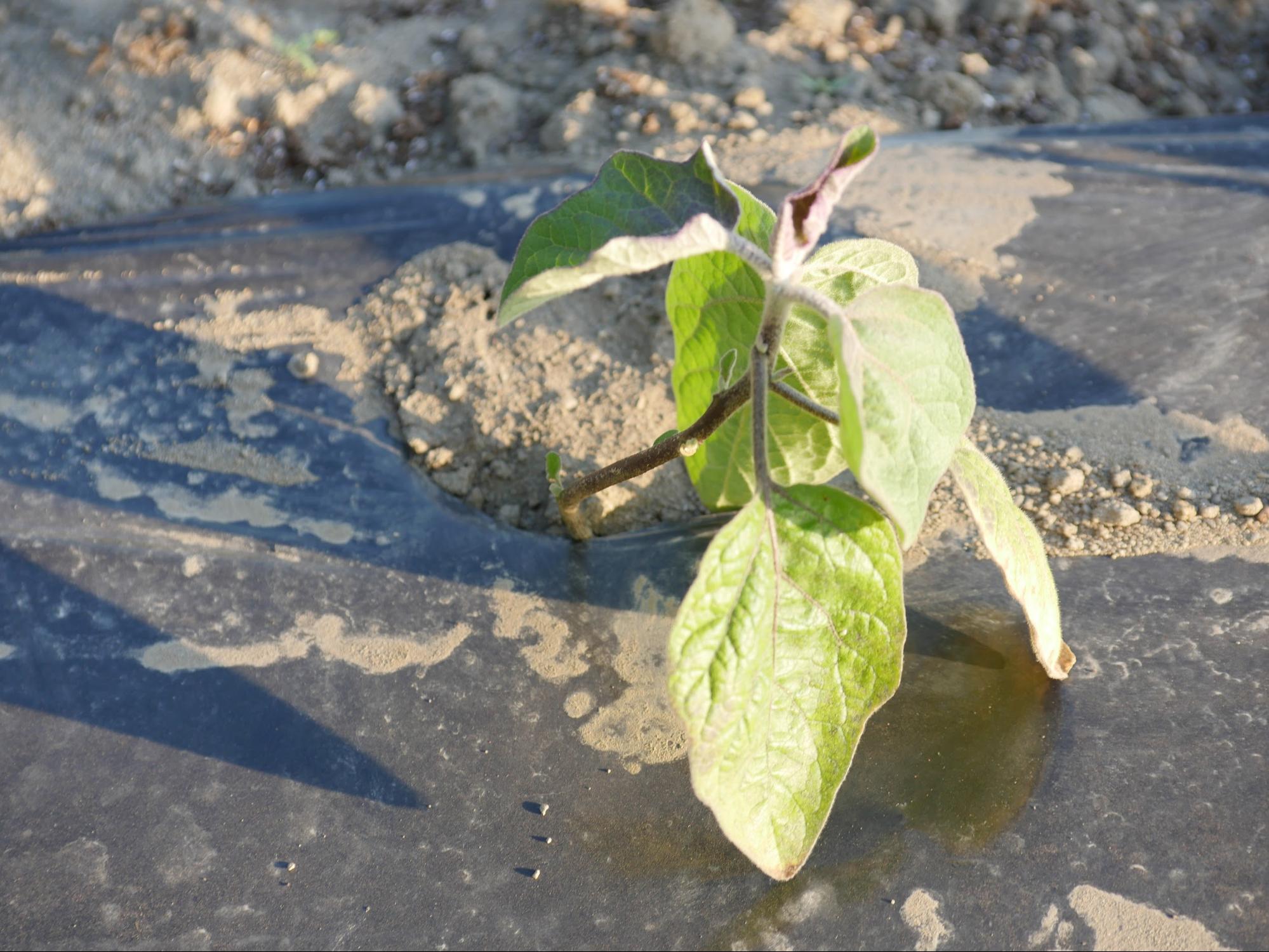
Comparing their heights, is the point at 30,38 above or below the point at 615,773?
above

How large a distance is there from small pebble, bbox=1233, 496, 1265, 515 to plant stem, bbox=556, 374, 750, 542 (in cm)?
100

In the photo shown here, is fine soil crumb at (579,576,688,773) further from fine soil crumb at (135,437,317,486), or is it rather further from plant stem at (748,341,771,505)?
fine soil crumb at (135,437,317,486)

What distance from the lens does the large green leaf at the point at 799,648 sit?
3.69 ft

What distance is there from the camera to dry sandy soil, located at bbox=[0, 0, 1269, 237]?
2.88 metres

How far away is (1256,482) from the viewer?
1.74m

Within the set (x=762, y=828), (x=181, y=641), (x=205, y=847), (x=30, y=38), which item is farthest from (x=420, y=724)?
(x=30, y=38)

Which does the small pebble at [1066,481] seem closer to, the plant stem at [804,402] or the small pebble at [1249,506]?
the small pebble at [1249,506]

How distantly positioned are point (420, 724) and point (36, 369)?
3.94 feet

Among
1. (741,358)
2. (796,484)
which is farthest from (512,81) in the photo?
(796,484)

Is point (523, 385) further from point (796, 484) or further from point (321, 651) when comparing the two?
point (796, 484)

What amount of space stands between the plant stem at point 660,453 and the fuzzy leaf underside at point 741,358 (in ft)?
0.20

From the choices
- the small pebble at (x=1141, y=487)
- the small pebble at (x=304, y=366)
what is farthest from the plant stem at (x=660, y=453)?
the small pebble at (x=1141, y=487)

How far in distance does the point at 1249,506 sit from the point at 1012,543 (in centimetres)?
72

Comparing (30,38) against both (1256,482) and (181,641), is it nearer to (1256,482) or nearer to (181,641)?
(181,641)
